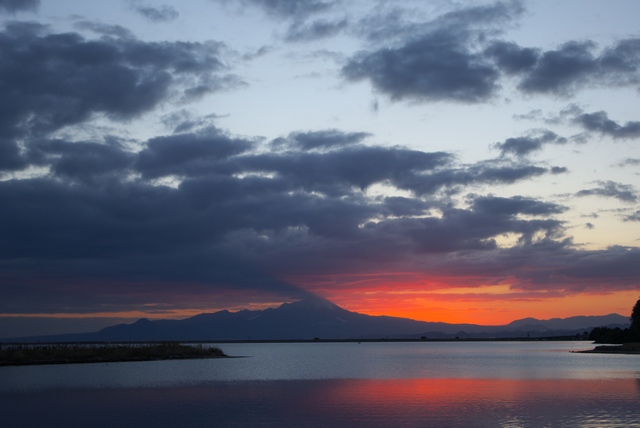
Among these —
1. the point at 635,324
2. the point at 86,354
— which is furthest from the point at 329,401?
the point at 635,324

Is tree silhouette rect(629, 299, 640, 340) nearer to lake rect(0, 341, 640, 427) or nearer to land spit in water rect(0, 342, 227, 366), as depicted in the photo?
lake rect(0, 341, 640, 427)

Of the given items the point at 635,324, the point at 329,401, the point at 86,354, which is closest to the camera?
the point at 329,401

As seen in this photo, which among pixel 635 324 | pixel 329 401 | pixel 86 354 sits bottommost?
pixel 329 401

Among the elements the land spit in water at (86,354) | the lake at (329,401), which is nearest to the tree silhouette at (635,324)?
the lake at (329,401)

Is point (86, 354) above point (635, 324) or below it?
below

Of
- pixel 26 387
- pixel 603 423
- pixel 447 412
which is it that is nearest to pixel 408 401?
pixel 447 412

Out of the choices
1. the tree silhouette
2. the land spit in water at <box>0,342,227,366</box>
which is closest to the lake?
the land spit in water at <box>0,342,227,366</box>

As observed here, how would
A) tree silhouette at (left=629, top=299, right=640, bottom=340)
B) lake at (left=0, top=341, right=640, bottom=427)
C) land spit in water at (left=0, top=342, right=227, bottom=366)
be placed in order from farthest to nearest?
tree silhouette at (left=629, top=299, right=640, bottom=340) → land spit in water at (left=0, top=342, right=227, bottom=366) → lake at (left=0, top=341, right=640, bottom=427)

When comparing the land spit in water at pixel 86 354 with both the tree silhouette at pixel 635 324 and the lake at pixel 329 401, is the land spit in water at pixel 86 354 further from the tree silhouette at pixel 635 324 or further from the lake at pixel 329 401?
the tree silhouette at pixel 635 324

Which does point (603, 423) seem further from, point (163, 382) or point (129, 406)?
point (163, 382)

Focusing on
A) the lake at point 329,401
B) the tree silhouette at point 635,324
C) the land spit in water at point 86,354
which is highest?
the tree silhouette at point 635,324

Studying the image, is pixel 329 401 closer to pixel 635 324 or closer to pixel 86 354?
pixel 86 354

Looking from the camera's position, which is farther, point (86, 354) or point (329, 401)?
point (86, 354)

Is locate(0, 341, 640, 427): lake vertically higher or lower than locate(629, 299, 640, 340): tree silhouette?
lower
